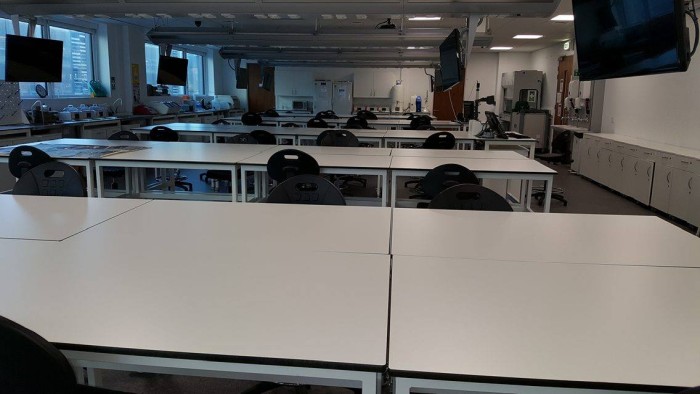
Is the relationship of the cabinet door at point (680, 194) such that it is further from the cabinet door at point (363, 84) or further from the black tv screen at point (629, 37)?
the cabinet door at point (363, 84)

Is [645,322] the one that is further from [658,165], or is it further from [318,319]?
[658,165]

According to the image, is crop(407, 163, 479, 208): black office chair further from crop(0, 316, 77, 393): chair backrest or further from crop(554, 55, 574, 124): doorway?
crop(554, 55, 574, 124): doorway

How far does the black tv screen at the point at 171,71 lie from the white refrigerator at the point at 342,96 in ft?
22.5

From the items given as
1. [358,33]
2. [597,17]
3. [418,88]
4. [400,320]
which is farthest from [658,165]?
[418,88]

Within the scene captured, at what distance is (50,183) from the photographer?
3141 millimetres

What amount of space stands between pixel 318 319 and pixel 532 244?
1101mm

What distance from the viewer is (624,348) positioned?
46.7 inches

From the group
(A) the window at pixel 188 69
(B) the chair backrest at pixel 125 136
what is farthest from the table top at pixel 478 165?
(A) the window at pixel 188 69

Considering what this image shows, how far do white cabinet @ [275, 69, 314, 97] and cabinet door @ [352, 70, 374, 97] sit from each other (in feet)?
4.40

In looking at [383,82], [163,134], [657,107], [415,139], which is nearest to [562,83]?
[657,107]

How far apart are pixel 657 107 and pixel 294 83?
409 inches

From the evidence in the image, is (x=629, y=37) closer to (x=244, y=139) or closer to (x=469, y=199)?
(x=469, y=199)

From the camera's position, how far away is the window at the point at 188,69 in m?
11.1

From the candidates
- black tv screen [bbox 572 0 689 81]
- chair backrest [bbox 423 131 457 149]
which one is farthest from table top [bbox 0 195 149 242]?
chair backrest [bbox 423 131 457 149]
